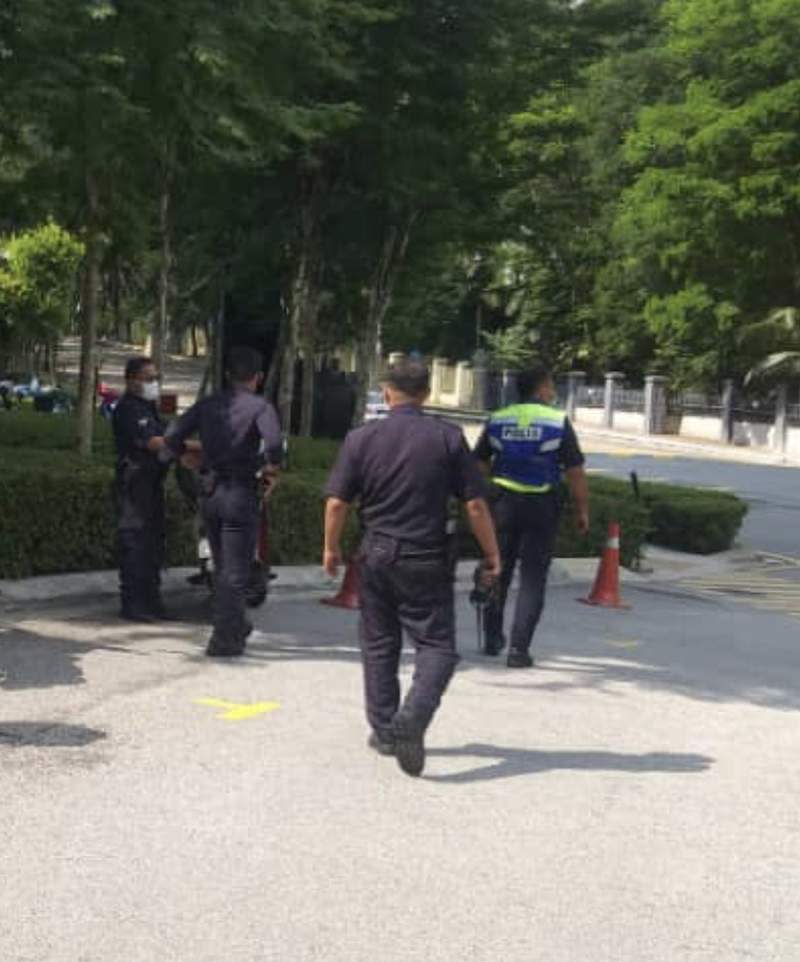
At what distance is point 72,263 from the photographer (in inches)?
1401

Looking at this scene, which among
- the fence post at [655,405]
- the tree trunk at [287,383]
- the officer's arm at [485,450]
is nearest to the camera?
the officer's arm at [485,450]

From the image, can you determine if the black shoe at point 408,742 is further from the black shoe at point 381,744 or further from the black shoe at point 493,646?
the black shoe at point 493,646

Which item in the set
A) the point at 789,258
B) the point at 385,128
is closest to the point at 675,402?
the point at 789,258

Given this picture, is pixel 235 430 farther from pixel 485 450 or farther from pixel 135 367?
pixel 485 450

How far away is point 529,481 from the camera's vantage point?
27.3 ft

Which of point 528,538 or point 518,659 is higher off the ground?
point 528,538

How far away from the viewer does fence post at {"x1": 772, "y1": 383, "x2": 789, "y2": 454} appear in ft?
145

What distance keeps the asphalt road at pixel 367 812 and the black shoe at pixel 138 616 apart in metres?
0.24

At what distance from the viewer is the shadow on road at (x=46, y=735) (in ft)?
19.7

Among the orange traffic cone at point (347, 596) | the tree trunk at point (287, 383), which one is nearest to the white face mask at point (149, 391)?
the orange traffic cone at point (347, 596)

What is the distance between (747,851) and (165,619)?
4775mm

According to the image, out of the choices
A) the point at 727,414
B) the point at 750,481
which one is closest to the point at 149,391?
the point at 750,481

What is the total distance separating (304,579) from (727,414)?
38444 mm

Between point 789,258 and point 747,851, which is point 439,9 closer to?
point 747,851
